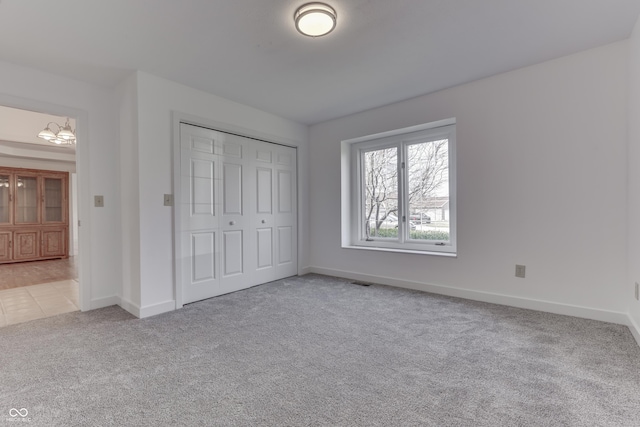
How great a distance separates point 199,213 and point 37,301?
2.06 metres

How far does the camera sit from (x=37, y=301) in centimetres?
340

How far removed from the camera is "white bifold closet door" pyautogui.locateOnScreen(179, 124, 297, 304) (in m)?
3.29

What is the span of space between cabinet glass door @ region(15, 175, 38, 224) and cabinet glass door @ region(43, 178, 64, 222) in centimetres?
16

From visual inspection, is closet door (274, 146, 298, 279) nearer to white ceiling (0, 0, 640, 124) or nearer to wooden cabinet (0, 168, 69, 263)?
white ceiling (0, 0, 640, 124)

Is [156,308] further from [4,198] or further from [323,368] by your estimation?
[4,198]

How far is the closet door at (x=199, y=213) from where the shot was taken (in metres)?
3.22

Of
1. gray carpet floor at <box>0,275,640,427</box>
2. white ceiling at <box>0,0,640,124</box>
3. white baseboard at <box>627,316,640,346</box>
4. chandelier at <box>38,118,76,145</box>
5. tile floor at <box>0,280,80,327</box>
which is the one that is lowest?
gray carpet floor at <box>0,275,640,427</box>

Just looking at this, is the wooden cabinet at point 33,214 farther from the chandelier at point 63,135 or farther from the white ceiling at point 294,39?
the white ceiling at point 294,39

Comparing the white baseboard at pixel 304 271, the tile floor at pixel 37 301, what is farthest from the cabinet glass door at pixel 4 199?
the white baseboard at pixel 304 271

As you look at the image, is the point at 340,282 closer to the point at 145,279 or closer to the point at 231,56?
the point at 145,279

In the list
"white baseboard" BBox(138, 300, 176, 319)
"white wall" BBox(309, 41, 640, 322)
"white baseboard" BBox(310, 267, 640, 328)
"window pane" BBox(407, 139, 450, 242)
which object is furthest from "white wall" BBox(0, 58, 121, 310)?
"window pane" BBox(407, 139, 450, 242)

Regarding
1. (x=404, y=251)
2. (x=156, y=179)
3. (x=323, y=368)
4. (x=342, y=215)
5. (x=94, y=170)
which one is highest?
(x=94, y=170)

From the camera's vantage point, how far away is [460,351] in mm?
2088

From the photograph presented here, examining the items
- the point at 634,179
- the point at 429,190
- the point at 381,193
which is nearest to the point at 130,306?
the point at 381,193
